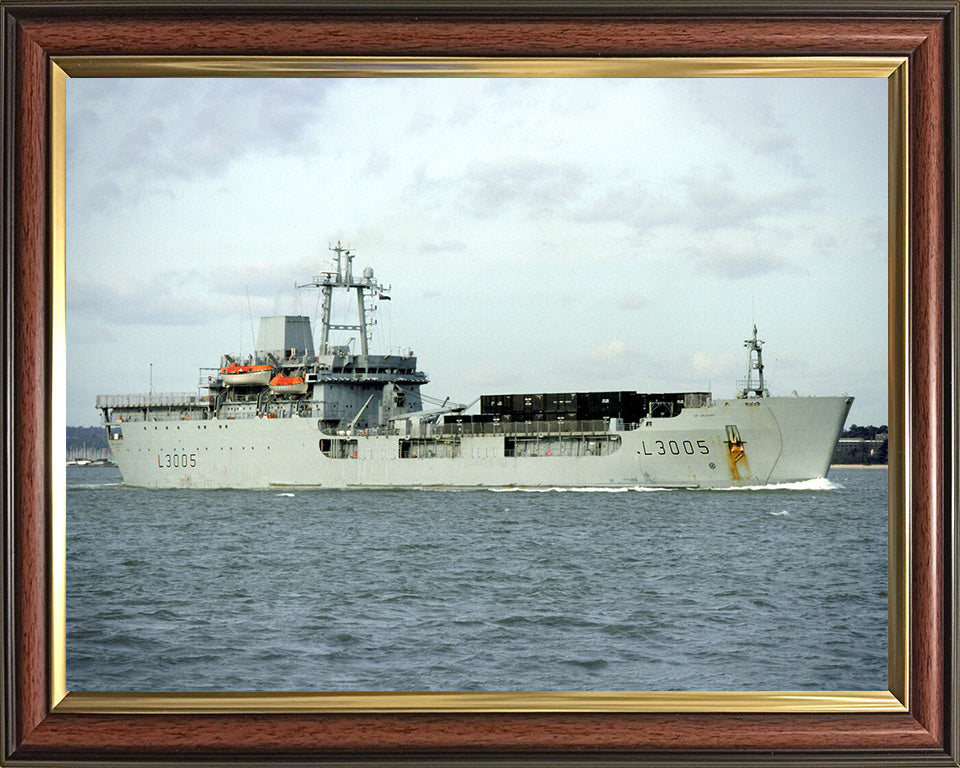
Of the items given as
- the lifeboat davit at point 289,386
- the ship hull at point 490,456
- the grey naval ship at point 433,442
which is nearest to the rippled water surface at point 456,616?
the grey naval ship at point 433,442

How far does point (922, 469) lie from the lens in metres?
3.43

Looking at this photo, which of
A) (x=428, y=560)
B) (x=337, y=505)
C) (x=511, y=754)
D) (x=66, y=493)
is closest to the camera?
(x=511, y=754)

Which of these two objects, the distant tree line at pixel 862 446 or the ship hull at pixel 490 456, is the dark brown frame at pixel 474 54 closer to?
the distant tree line at pixel 862 446

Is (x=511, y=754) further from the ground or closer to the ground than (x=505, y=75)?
closer to the ground

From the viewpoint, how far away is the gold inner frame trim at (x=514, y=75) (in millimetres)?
3336

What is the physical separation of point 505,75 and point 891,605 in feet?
8.03

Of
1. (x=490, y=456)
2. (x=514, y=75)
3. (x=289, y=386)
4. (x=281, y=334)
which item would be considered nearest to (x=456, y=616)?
(x=514, y=75)

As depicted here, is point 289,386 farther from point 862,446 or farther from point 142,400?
point 862,446

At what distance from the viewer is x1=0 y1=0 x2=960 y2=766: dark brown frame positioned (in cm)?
338

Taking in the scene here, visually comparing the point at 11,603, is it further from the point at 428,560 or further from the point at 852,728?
the point at 428,560

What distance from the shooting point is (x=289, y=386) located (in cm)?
2048

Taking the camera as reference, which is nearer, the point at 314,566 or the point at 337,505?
the point at 314,566

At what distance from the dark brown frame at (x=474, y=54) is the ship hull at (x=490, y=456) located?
46.3 feet

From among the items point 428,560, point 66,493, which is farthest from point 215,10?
point 428,560
